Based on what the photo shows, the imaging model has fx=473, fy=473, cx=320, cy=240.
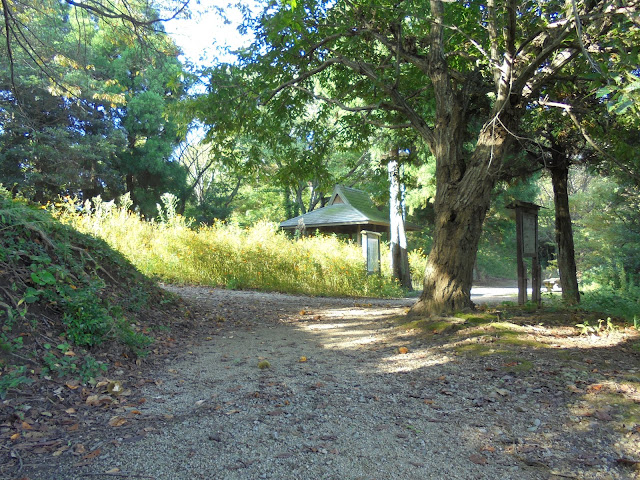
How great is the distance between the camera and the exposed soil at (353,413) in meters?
2.68

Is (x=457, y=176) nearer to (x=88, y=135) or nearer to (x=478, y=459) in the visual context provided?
(x=478, y=459)

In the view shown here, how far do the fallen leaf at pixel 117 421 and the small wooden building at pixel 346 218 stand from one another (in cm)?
1930

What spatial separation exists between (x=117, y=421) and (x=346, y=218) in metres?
20.0

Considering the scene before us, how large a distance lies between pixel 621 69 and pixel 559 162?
6167 millimetres

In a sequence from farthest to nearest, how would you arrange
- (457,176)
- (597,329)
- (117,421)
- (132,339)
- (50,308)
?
1. (457,176)
2. (597,329)
3. (132,339)
4. (50,308)
5. (117,421)

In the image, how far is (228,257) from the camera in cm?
1276

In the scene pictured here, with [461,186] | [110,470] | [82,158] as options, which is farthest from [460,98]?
[82,158]

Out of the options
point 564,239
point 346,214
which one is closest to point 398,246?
point 346,214

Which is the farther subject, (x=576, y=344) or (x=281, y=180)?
(x=281, y=180)

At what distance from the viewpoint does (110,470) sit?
2.58 m

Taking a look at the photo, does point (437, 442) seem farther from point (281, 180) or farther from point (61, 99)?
point (61, 99)

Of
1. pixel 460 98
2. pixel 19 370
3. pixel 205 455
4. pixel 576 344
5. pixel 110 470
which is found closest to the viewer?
pixel 110 470

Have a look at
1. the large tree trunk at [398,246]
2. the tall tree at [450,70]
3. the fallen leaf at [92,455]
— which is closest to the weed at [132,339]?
the fallen leaf at [92,455]

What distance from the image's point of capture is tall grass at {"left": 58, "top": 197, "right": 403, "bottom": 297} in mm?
12250
